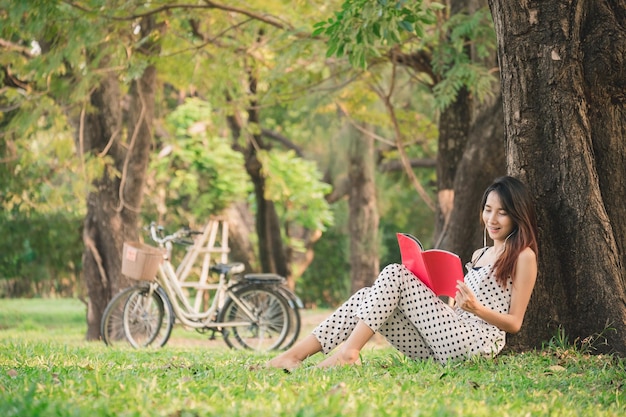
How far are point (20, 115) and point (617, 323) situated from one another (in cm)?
814

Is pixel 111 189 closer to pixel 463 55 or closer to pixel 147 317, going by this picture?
pixel 147 317

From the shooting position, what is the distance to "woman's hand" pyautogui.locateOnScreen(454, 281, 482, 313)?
4473mm

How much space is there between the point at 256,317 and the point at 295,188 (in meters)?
7.35

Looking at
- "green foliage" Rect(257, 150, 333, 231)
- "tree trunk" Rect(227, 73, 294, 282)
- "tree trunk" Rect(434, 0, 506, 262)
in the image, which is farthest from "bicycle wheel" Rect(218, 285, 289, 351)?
"tree trunk" Rect(227, 73, 294, 282)

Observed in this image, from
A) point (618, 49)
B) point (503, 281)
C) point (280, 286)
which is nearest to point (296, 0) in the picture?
point (280, 286)

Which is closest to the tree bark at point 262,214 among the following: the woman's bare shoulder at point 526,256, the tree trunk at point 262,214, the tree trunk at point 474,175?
the tree trunk at point 262,214

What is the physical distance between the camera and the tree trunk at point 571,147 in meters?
5.09

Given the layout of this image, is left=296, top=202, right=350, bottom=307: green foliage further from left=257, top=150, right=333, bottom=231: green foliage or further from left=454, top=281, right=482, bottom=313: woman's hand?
left=454, top=281, right=482, bottom=313: woman's hand

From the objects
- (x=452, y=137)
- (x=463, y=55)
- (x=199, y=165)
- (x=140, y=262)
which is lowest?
(x=140, y=262)

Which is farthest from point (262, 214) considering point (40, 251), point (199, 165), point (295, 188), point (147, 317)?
point (147, 317)

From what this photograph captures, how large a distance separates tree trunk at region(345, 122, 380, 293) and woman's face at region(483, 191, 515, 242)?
10.6m

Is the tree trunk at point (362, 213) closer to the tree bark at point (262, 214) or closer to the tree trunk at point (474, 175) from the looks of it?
the tree bark at point (262, 214)

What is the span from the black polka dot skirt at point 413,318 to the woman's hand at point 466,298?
34 cm

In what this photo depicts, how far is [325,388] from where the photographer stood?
3859 millimetres
